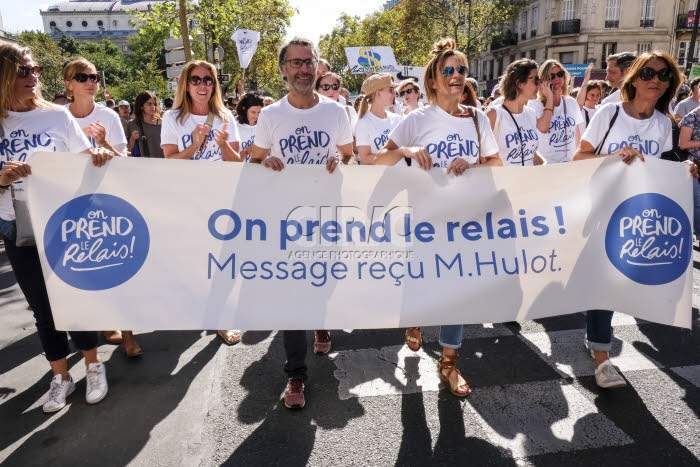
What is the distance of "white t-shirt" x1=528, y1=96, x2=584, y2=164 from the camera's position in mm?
4766

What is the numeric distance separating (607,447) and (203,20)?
19458 millimetres

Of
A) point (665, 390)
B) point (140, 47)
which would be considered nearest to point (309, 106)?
point (665, 390)

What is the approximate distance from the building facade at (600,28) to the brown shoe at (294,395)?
3562 centimetres

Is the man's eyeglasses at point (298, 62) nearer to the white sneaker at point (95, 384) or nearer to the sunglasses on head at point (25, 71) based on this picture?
the sunglasses on head at point (25, 71)

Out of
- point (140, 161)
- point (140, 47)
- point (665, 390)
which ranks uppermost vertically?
point (140, 47)

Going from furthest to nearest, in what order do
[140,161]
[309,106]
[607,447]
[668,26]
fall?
1. [668,26]
2. [309,106]
3. [140,161]
4. [607,447]

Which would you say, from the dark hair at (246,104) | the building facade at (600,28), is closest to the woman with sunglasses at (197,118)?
the dark hair at (246,104)

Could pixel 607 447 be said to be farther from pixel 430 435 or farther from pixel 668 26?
pixel 668 26

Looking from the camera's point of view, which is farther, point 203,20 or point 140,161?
point 203,20

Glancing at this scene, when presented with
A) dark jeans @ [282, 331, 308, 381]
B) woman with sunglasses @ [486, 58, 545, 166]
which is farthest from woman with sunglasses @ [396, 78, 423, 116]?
dark jeans @ [282, 331, 308, 381]

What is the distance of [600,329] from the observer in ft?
10.5

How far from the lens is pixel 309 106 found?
9.81 ft

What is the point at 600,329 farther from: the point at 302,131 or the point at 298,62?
the point at 298,62

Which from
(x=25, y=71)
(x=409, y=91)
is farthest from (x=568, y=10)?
(x=25, y=71)
